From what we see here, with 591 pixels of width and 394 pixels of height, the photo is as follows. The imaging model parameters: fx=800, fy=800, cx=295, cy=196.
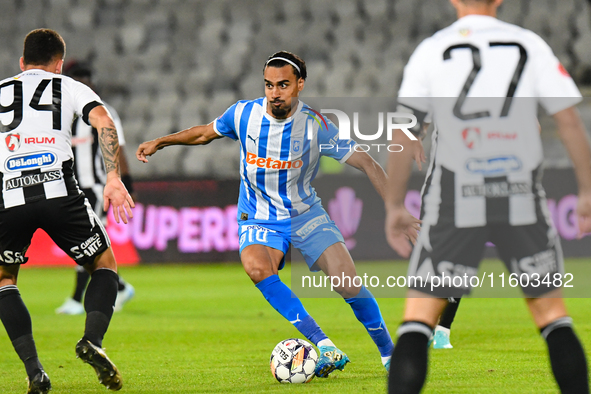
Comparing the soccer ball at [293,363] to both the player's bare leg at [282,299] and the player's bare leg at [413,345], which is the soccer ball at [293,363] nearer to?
the player's bare leg at [282,299]

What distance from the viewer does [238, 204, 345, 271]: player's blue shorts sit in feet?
16.2

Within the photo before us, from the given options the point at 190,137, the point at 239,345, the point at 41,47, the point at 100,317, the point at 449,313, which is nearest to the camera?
the point at 100,317

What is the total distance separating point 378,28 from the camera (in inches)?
691

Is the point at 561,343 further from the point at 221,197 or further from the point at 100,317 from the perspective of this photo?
the point at 221,197

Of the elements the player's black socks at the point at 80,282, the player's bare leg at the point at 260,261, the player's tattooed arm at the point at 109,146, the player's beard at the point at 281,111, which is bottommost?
Result: the player's black socks at the point at 80,282

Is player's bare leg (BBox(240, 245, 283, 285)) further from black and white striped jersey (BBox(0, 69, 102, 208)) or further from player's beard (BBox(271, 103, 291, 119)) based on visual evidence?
black and white striped jersey (BBox(0, 69, 102, 208))

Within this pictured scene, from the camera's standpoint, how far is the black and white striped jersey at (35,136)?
434 centimetres

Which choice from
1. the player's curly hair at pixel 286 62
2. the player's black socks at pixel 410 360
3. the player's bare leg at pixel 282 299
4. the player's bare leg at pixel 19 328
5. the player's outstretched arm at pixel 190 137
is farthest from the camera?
the player's curly hair at pixel 286 62

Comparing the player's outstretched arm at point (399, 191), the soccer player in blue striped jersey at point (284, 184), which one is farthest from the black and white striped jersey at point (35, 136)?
the player's outstretched arm at point (399, 191)

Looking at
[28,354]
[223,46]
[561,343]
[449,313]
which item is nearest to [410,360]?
[561,343]

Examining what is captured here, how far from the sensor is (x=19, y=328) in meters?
4.27

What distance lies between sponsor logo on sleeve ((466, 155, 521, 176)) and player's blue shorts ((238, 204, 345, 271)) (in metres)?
1.99

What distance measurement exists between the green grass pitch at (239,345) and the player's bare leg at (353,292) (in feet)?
0.67

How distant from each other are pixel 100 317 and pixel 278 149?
1.55m
